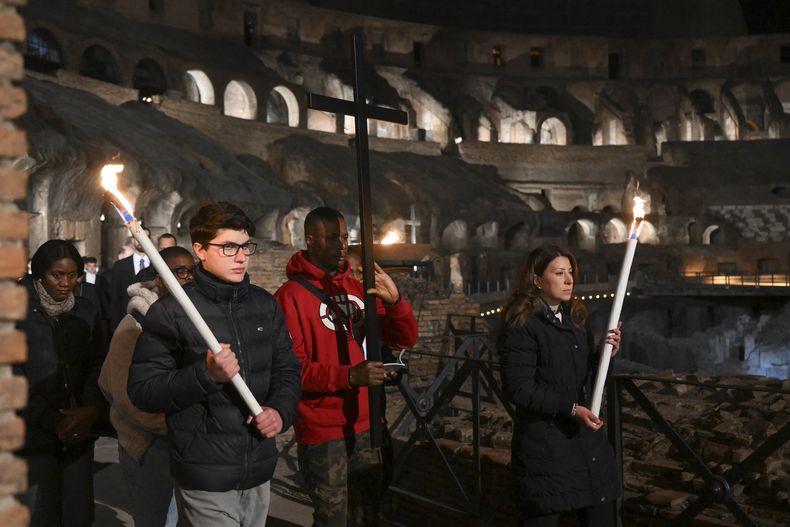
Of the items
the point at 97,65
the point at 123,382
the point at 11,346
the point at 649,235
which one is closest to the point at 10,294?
the point at 11,346

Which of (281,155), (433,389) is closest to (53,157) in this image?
(433,389)

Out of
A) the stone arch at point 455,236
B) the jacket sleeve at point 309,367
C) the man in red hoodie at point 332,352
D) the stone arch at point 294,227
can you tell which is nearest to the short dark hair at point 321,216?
the man in red hoodie at point 332,352

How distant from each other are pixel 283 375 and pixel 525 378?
107cm

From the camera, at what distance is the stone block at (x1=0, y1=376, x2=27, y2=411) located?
5.81 feet

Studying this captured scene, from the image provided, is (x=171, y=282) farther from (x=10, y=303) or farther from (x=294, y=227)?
(x=294, y=227)

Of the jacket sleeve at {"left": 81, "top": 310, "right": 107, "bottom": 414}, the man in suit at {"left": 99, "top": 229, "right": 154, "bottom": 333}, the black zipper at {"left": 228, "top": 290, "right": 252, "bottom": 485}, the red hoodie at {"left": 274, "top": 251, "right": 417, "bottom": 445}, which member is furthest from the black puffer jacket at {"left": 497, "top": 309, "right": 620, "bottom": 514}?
the man in suit at {"left": 99, "top": 229, "right": 154, "bottom": 333}

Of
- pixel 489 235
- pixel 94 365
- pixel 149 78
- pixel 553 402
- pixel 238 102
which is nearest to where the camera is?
pixel 553 402

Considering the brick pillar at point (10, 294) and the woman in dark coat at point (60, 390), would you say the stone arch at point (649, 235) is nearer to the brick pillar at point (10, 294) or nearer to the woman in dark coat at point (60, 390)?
the woman in dark coat at point (60, 390)

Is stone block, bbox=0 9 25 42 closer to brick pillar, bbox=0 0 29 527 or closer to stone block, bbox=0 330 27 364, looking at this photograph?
brick pillar, bbox=0 0 29 527

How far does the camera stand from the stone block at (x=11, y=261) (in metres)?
1.76

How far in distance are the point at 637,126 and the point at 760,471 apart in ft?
149

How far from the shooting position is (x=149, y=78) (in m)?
35.9

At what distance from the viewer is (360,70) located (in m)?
3.87

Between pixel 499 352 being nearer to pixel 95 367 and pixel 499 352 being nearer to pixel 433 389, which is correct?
pixel 95 367
